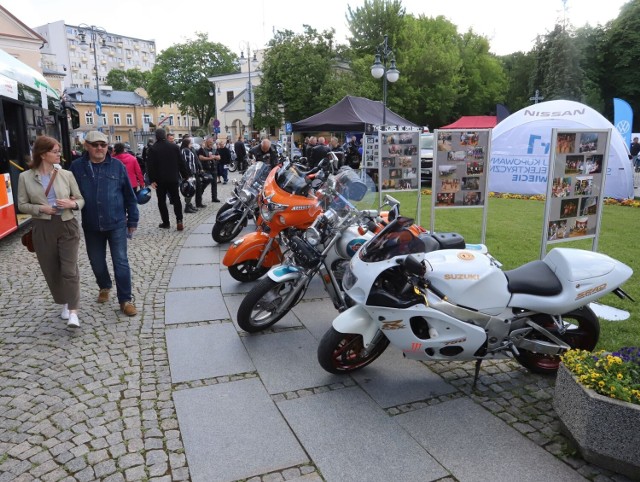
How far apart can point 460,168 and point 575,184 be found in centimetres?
182

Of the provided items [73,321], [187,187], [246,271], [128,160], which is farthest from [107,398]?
[187,187]

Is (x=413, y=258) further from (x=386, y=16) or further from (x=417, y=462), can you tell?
(x=386, y=16)

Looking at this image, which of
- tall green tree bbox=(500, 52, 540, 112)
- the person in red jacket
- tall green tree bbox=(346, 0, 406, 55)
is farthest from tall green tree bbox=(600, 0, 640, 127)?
the person in red jacket

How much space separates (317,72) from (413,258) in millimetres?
34596

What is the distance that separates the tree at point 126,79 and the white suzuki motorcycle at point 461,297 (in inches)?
3488

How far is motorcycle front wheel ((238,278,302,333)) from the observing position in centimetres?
443

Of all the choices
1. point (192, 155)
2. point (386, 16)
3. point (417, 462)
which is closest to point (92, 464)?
point (417, 462)

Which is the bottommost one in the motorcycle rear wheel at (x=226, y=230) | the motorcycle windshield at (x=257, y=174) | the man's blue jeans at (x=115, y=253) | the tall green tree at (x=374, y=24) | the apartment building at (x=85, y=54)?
the motorcycle rear wheel at (x=226, y=230)

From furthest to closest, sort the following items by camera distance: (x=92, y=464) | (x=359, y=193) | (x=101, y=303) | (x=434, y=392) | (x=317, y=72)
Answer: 1. (x=317, y=72)
2. (x=101, y=303)
3. (x=359, y=193)
4. (x=434, y=392)
5. (x=92, y=464)

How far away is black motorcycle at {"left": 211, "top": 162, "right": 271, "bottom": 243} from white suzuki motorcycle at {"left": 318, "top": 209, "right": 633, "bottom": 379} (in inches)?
171

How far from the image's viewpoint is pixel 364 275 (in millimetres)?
3355

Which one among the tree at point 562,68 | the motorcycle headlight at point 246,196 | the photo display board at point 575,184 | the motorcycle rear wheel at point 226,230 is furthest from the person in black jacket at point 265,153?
the tree at point 562,68

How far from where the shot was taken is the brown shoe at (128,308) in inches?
200

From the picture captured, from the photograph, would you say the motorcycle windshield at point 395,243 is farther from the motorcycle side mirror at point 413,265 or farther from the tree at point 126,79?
the tree at point 126,79
